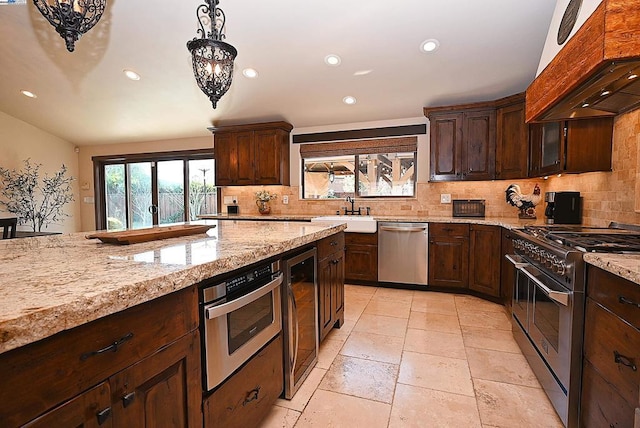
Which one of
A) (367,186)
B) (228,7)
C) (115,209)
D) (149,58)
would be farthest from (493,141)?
(115,209)

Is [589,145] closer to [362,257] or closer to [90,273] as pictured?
[362,257]

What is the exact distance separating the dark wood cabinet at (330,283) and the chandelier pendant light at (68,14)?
1737 millimetres

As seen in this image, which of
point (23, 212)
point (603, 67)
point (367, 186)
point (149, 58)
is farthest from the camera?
point (23, 212)

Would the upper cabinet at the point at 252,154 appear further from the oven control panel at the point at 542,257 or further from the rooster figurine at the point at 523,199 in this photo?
the oven control panel at the point at 542,257

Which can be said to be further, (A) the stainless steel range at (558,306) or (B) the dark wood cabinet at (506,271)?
(B) the dark wood cabinet at (506,271)

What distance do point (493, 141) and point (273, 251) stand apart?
10.8 feet

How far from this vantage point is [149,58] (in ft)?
11.3

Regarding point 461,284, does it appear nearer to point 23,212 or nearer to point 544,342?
point 544,342

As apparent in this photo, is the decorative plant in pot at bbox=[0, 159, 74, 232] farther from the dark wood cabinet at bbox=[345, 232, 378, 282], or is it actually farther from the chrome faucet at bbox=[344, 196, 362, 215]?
the dark wood cabinet at bbox=[345, 232, 378, 282]

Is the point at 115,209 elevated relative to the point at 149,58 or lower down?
lower down

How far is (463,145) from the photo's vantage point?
3752mm

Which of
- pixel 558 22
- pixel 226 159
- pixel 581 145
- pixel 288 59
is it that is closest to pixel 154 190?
pixel 226 159

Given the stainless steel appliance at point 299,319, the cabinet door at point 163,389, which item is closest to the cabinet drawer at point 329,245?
the stainless steel appliance at point 299,319

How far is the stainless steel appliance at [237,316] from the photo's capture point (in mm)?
1091
